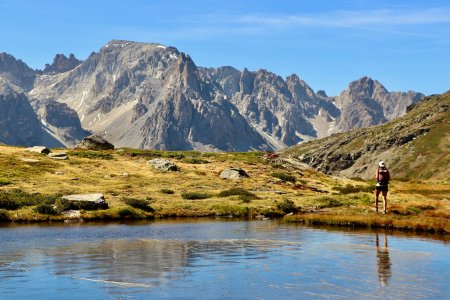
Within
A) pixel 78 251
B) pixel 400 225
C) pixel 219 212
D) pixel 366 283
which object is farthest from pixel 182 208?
pixel 366 283

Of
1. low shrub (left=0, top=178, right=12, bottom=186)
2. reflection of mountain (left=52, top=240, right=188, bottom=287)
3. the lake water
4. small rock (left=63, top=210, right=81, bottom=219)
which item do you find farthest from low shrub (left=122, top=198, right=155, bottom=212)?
reflection of mountain (left=52, top=240, right=188, bottom=287)

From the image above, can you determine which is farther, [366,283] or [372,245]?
[372,245]

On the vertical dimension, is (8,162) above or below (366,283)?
above

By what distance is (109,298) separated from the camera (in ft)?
52.1

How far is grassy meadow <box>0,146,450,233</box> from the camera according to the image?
4209cm

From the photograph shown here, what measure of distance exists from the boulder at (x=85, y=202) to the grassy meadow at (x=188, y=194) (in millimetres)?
338

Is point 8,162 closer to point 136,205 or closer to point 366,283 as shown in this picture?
point 136,205

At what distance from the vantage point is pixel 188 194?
56188 millimetres

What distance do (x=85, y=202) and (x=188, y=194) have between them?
43.3 ft

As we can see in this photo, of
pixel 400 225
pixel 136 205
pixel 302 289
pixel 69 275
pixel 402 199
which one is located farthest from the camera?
pixel 402 199

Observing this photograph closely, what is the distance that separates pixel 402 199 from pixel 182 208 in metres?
22.6

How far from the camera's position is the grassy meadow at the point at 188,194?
42.1 meters

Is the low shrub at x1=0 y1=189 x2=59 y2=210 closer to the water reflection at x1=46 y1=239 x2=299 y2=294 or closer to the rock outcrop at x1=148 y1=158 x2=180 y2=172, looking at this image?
the water reflection at x1=46 y1=239 x2=299 y2=294

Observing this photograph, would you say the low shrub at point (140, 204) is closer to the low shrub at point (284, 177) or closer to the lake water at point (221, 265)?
the lake water at point (221, 265)
